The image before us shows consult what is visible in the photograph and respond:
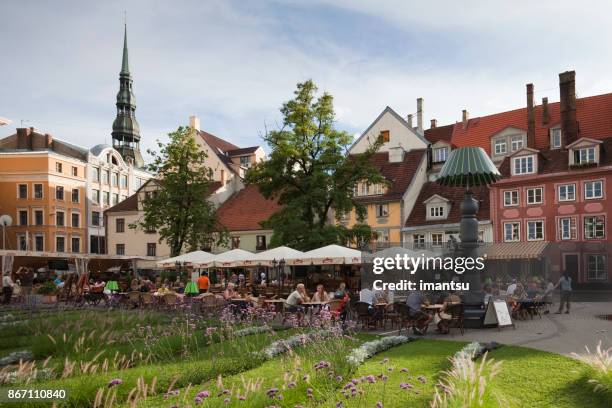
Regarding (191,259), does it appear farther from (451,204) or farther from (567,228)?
(567,228)

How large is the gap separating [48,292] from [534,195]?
3227 cm

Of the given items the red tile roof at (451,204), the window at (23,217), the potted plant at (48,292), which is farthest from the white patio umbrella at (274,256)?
the window at (23,217)

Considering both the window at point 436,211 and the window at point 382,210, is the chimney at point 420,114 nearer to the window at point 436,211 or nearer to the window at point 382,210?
the window at point 382,210

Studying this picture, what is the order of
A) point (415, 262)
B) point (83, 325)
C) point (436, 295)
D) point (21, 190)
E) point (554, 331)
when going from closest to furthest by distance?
1. point (83, 325)
2. point (554, 331)
3. point (436, 295)
4. point (415, 262)
5. point (21, 190)

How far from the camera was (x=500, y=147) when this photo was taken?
4497 centimetres

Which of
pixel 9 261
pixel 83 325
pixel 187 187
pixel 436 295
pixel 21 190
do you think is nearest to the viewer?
pixel 83 325

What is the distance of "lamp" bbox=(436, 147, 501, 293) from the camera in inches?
682

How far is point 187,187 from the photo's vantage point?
3753 centimetres

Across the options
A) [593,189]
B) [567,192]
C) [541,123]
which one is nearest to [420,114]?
[541,123]

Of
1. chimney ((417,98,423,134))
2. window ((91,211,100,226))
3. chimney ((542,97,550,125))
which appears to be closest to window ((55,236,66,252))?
window ((91,211,100,226))

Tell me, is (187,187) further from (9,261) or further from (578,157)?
(578,157)

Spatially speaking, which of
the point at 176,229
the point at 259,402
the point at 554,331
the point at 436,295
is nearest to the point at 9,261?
the point at 176,229

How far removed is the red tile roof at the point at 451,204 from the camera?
137 ft

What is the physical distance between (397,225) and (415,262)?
67.3 ft
